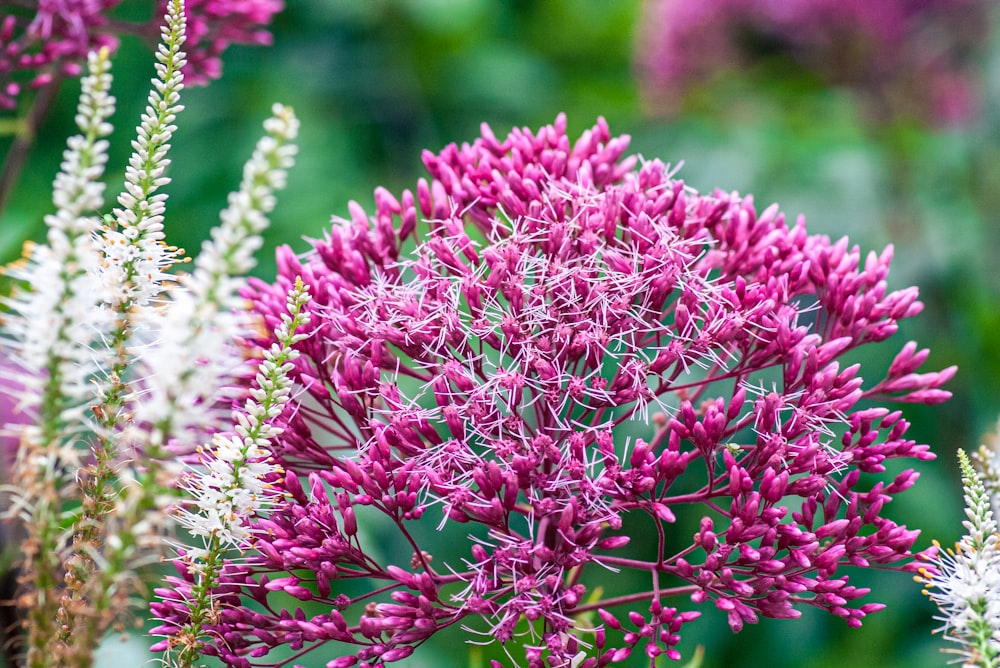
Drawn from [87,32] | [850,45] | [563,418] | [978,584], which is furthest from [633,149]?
[978,584]

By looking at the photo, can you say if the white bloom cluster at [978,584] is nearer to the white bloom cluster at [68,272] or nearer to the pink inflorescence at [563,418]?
the pink inflorescence at [563,418]

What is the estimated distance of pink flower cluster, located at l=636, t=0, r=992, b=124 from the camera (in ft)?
7.92

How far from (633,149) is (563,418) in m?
2.21

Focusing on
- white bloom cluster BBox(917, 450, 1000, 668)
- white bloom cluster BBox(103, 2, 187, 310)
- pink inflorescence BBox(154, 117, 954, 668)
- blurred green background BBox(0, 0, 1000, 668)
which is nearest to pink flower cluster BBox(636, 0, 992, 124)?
blurred green background BBox(0, 0, 1000, 668)

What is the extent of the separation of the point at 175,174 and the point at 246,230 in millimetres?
2256

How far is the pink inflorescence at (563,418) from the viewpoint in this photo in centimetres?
88

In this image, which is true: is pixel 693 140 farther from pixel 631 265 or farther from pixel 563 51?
pixel 631 265

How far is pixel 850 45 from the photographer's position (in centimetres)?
247

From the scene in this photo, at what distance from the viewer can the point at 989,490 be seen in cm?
78

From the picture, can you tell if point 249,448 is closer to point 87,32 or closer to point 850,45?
point 87,32

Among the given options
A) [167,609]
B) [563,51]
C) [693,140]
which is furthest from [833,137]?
[167,609]

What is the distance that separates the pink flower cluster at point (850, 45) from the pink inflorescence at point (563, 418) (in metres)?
1.58

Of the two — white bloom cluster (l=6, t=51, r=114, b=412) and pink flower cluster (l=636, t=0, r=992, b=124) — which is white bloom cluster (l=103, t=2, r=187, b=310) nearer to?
white bloom cluster (l=6, t=51, r=114, b=412)

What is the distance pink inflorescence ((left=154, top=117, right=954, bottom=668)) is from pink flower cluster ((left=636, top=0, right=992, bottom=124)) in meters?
1.58
